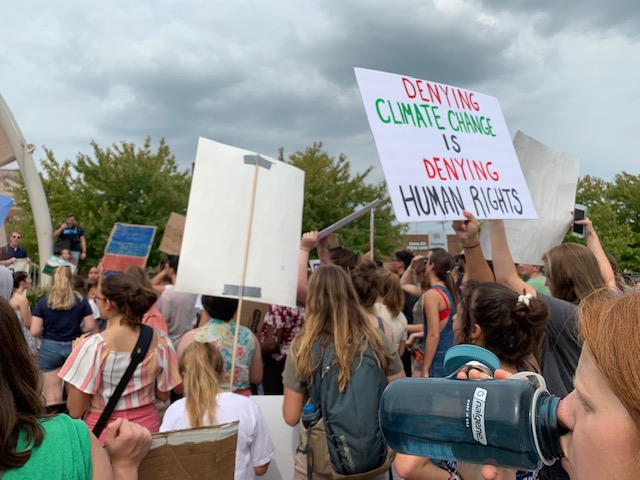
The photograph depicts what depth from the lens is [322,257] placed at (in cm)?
603

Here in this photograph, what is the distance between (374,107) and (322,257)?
296cm

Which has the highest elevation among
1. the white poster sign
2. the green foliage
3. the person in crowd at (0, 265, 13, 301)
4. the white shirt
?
the green foliage

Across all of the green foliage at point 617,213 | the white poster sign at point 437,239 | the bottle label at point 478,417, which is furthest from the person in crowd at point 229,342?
the green foliage at point 617,213

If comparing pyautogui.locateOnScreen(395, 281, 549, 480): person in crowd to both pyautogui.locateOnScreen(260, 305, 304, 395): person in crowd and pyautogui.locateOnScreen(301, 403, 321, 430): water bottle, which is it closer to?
pyautogui.locateOnScreen(301, 403, 321, 430): water bottle

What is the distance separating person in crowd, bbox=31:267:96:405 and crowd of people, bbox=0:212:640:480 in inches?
53.0

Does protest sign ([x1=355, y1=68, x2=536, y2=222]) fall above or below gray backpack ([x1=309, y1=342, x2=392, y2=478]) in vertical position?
above

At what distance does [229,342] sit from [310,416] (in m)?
1.03

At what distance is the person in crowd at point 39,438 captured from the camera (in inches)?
56.6

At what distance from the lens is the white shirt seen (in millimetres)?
3176

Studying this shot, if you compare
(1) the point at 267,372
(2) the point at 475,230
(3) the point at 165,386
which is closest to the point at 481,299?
(2) the point at 475,230

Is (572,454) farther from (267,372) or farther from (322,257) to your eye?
(322,257)

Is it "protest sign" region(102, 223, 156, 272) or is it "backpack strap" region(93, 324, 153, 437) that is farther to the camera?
"protest sign" region(102, 223, 156, 272)

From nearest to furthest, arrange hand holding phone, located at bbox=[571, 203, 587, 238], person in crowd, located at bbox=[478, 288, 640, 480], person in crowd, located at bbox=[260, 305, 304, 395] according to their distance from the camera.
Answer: person in crowd, located at bbox=[478, 288, 640, 480], hand holding phone, located at bbox=[571, 203, 587, 238], person in crowd, located at bbox=[260, 305, 304, 395]

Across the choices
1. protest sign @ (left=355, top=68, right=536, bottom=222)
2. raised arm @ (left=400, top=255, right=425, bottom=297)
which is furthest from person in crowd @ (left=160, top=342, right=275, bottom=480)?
raised arm @ (left=400, top=255, right=425, bottom=297)
